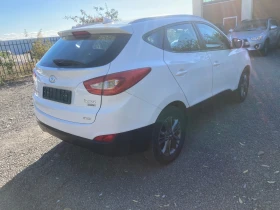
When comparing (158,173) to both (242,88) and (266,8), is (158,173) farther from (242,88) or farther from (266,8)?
(266,8)

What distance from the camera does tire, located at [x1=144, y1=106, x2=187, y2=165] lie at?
2.59m

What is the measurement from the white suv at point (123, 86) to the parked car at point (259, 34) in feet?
25.8

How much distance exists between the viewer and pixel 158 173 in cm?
272

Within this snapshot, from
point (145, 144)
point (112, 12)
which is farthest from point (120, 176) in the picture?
point (112, 12)

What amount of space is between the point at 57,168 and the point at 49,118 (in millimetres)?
735

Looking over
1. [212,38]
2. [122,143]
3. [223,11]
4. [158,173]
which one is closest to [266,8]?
[223,11]

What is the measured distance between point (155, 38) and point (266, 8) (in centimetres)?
1484

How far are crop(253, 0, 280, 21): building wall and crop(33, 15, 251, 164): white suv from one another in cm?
1395

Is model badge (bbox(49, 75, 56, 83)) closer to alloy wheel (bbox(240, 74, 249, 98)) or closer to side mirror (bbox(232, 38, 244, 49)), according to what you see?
side mirror (bbox(232, 38, 244, 49))

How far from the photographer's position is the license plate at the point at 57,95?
2372mm

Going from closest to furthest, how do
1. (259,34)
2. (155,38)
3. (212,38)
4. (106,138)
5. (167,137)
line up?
(106,138) < (155,38) < (167,137) < (212,38) < (259,34)

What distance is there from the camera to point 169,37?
108 inches

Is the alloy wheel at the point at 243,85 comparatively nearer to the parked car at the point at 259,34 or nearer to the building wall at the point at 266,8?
the parked car at the point at 259,34

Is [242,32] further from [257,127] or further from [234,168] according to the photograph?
[234,168]
